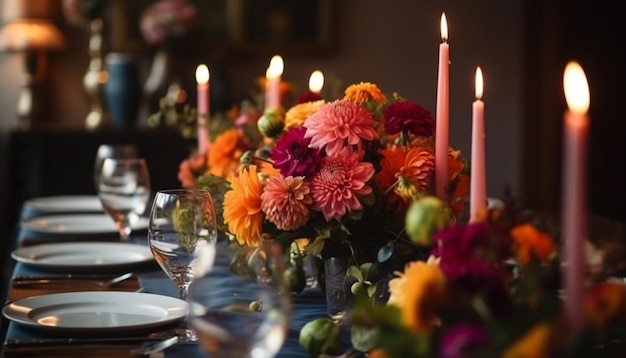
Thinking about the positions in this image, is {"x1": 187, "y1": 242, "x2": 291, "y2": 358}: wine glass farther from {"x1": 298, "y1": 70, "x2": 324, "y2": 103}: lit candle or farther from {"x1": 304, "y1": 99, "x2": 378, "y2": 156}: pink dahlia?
{"x1": 298, "y1": 70, "x2": 324, "y2": 103}: lit candle

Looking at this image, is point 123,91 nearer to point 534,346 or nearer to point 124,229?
point 124,229

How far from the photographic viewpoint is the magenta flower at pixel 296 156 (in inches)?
53.9

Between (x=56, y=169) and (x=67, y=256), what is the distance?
228cm

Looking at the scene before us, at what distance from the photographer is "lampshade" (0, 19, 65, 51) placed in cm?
427

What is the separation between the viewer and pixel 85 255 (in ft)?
6.41

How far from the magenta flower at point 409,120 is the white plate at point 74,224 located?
991mm

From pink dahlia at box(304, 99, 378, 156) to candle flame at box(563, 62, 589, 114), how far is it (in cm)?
54

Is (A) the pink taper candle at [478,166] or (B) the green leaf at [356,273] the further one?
(B) the green leaf at [356,273]

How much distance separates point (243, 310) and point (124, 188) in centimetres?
120

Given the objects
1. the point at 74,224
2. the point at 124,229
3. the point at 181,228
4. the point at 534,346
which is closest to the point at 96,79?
the point at 74,224

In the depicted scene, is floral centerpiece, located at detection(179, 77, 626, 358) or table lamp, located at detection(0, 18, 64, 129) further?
table lamp, located at detection(0, 18, 64, 129)

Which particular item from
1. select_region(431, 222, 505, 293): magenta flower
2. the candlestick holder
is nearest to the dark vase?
select_region(431, 222, 505, 293): magenta flower

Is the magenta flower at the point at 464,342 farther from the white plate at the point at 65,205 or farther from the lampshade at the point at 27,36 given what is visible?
the lampshade at the point at 27,36

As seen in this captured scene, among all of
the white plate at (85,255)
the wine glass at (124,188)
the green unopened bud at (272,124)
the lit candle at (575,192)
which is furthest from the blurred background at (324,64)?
the lit candle at (575,192)
